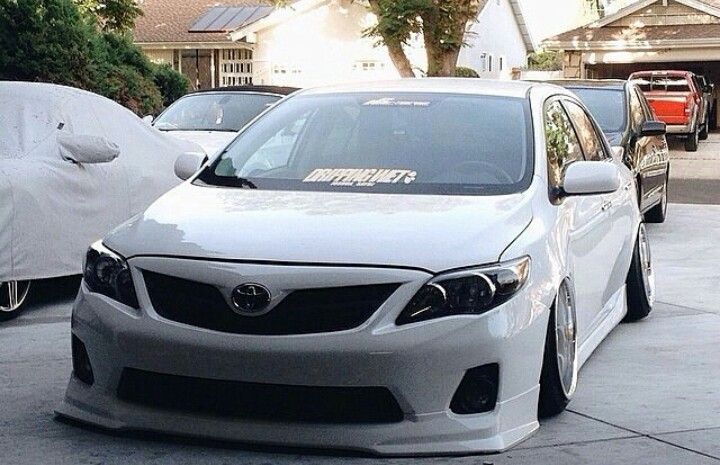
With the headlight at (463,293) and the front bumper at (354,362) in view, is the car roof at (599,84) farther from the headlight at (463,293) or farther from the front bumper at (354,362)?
the headlight at (463,293)

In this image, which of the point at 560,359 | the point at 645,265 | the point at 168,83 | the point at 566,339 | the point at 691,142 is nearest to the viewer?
the point at 560,359

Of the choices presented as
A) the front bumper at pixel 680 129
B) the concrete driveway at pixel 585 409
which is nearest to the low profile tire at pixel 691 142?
the front bumper at pixel 680 129

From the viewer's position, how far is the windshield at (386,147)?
6.00 m

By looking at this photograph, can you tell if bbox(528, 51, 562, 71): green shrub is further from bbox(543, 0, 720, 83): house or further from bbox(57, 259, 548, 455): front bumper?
bbox(57, 259, 548, 455): front bumper

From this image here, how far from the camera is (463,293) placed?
4.92 m

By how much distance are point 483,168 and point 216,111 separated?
8.20 meters

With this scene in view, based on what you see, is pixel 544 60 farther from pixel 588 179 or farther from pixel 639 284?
pixel 588 179

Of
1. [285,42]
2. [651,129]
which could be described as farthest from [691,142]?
[651,129]

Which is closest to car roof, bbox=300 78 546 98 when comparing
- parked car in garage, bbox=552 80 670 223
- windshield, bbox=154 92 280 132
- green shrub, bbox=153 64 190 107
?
parked car in garage, bbox=552 80 670 223

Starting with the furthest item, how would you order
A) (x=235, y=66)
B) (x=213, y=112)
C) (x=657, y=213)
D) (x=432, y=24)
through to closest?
(x=235, y=66), (x=432, y=24), (x=657, y=213), (x=213, y=112)

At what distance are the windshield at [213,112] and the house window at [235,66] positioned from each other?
31.1 m

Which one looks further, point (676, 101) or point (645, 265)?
point (676, 101)

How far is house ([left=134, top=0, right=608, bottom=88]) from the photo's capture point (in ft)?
141

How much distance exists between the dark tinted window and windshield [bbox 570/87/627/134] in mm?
5214
